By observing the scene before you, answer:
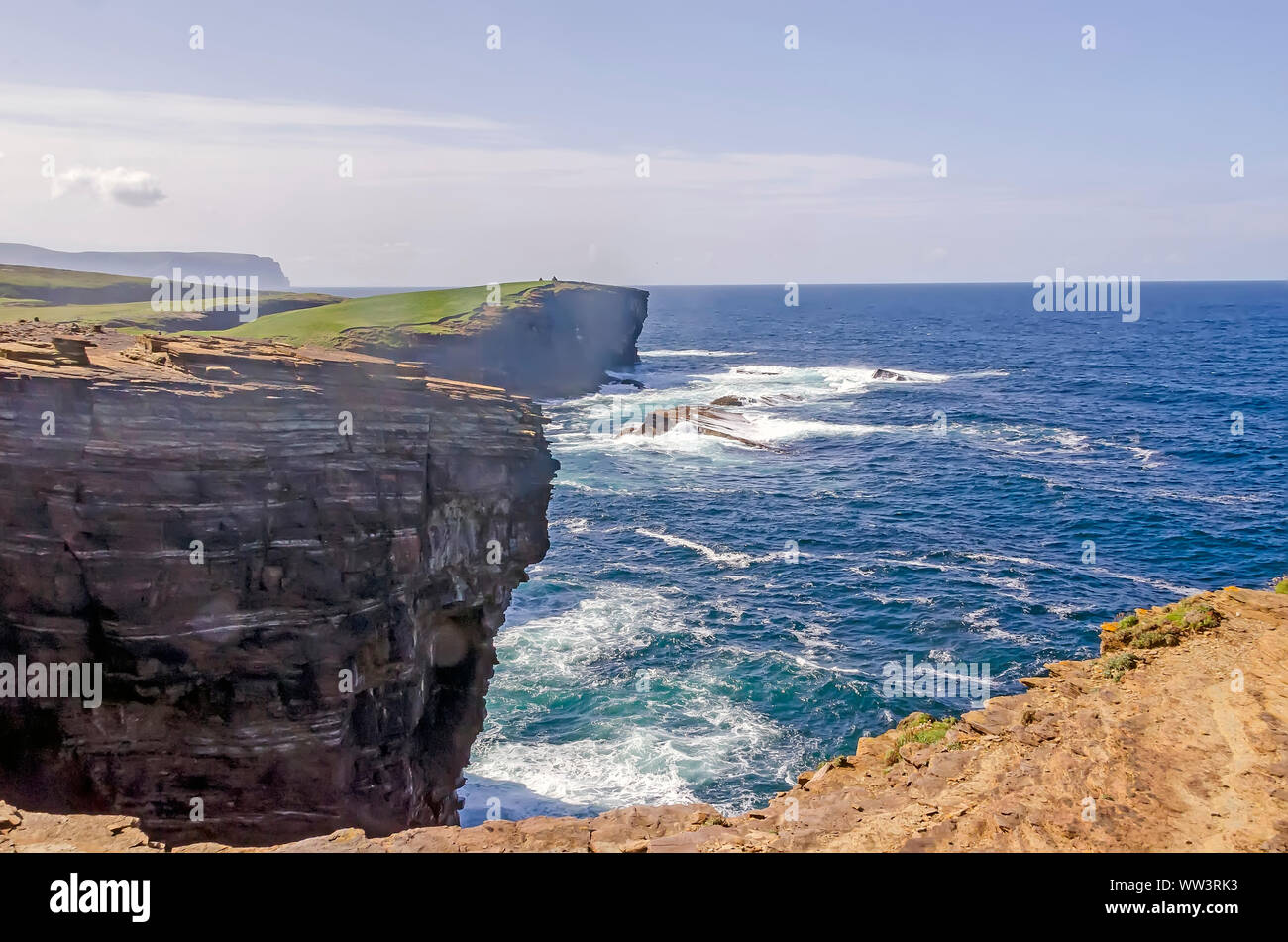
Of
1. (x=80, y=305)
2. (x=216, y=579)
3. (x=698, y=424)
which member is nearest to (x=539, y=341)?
(x=698, y=424)

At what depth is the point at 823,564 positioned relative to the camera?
5006 centimetres

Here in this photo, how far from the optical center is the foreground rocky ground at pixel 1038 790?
44.9 ft

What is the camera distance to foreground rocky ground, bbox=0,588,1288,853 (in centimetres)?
1369

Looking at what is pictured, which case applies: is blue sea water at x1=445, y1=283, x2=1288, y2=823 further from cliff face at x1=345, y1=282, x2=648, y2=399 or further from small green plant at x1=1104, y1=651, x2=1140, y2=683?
small green plant at x1=1104, y1=651, x2=1140, y2=683

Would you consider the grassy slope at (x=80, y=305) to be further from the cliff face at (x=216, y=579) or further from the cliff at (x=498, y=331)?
the cliff face at (x=216, y=579)

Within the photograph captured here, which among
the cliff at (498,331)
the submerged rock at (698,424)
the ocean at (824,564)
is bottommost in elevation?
the ocean at (824,564)

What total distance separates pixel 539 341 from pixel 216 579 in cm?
7869

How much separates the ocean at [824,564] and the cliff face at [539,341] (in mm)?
8858

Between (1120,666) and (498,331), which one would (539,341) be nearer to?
(498,331)

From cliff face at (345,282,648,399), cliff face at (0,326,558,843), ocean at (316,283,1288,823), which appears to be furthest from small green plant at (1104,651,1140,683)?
cliff face at (345,282,648,399)

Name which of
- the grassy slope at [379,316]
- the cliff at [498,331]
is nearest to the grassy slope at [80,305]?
the grassy slope at [379,316]

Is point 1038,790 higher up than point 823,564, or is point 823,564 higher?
point 1038,790

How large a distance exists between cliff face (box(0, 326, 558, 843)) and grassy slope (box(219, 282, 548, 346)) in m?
15.2

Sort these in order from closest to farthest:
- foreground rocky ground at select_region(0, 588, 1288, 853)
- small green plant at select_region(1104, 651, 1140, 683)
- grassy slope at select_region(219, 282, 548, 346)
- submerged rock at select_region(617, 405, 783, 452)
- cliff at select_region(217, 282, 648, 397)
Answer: foreground rocky ground at select_region(0, 588, 1288, 853) < small green plant at select_region(1104, 651, 1140, 683) < grassy slope at select_region(219, 282, 548, 346) < cliff at select_region(217, 282, 648, 397) < submerged rock at select_region(617, 405, 783, 452)
